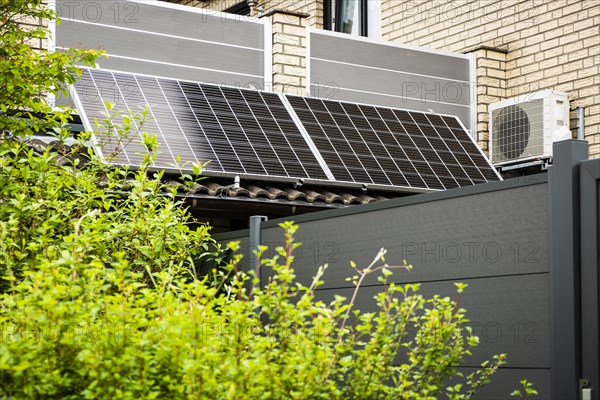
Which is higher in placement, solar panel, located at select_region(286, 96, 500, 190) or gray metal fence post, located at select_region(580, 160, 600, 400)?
solar panel, located at select_region(286, 96, 500, 190)

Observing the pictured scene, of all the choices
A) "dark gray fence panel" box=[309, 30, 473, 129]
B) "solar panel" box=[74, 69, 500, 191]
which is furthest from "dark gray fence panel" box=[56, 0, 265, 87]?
"dark gray fence panel" box=[309, 30, 473, 129]

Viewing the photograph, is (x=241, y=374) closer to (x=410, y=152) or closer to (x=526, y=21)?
(x=410, y=152)

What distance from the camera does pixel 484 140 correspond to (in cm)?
1216

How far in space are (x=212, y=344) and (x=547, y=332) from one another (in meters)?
1.59

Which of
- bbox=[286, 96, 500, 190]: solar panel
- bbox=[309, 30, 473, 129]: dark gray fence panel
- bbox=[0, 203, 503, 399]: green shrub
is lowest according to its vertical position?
bbox=[0, 203, 503, 399]: green shrub

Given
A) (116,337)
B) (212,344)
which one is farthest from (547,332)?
(116,337)

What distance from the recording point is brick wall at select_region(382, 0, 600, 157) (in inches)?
436

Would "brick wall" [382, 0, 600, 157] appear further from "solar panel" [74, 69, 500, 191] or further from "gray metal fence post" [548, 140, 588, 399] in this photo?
"gray metal fence post" [548, 140, 588, 399]

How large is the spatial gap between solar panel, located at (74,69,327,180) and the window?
4.48 meters

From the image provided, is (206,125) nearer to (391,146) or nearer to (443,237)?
(391,146)

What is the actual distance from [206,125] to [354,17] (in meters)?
5.95

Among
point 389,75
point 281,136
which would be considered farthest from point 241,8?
point 281,136

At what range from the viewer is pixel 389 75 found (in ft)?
39.0

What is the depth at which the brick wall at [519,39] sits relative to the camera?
1108 cm
